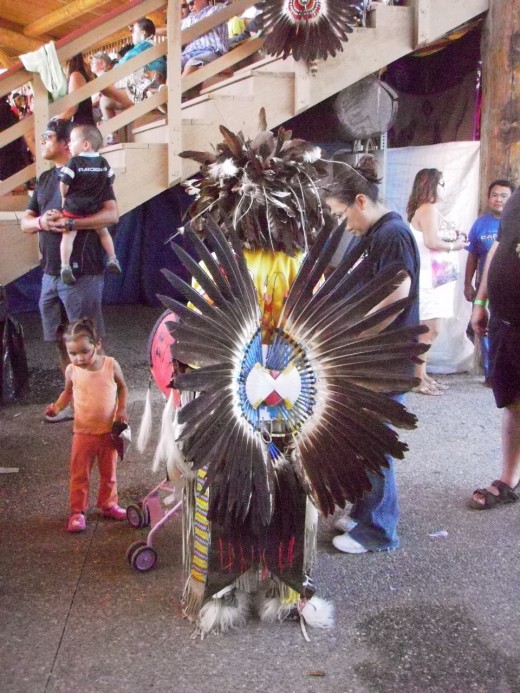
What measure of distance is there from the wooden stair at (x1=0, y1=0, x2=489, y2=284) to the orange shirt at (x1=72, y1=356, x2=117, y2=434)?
2280 mm

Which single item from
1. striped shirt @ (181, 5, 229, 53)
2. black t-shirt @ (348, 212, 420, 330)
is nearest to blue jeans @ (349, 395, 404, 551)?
black t-shirt @ (348, 212, 420, 330)

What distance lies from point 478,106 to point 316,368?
5.22 metres

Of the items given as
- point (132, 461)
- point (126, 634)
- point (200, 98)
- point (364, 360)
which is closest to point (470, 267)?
point (200, 98)

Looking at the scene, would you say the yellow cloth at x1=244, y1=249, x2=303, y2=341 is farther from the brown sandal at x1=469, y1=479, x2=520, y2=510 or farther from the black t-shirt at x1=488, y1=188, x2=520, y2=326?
the brown sandal at x1=469, y1=479, x2=520, y2=510

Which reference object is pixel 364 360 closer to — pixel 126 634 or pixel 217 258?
pixel 217 258

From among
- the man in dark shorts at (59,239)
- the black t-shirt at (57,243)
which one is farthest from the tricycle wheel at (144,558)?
the black t-shirt at (57,243)

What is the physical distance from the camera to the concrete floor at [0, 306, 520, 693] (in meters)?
2.47

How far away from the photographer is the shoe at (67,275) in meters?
4.91

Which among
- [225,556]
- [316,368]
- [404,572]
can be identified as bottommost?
[404,572]

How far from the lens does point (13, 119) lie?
7.08 meters

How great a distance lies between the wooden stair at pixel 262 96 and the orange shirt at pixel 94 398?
2280mm

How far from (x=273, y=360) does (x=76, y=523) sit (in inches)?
63.7

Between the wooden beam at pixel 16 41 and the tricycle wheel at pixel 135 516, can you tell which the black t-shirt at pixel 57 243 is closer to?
the tricycle wheel at pixel 135 516

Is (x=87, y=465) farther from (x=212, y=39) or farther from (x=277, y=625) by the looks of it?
(x=212, y=39)
